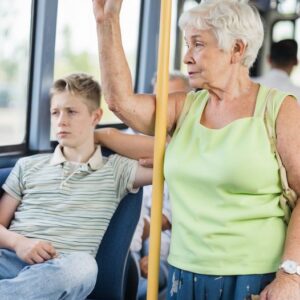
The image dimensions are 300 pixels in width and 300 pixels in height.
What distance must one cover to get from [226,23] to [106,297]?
133cm

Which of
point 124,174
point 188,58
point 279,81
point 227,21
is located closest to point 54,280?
point 124,174

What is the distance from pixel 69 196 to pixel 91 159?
16cm

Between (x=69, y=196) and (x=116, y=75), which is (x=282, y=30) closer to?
(x=69, y=196)

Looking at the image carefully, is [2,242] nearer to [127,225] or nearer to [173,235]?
[127,225]

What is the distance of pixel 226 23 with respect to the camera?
1.69m

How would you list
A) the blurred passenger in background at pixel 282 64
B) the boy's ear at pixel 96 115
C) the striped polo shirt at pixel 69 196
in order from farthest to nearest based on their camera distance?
the blurred passenger in background at pixel 282 64 < the boy's ear at pixel 96 115 < the striped polo shirt at pixel 69 196

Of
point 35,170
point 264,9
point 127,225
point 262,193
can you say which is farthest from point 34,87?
point 264,9

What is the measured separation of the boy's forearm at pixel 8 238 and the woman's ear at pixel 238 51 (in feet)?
3.37

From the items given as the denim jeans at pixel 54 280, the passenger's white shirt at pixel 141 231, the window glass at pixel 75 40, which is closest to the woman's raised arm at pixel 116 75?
the denim jeans at pixel 54 280

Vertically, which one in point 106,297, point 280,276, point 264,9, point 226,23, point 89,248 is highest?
point 264,9

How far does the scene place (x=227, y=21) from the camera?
1.69 metres

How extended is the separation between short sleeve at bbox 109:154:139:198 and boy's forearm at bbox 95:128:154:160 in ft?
0.12

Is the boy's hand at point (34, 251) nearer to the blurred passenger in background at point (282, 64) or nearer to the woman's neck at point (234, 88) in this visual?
the woman's neck at point (234, 88)

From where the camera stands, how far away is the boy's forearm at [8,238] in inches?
89.7
